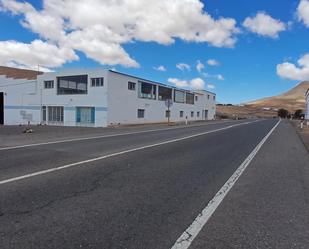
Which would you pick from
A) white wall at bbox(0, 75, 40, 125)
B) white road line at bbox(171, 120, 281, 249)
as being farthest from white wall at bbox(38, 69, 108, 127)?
white road line at bbox(171, 120, 281, 249)

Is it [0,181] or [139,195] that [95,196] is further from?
[0,181]

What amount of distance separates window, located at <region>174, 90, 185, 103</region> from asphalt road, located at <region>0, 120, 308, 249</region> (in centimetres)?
5224

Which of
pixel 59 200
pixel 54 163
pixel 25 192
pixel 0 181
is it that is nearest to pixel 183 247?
pixel 59 200

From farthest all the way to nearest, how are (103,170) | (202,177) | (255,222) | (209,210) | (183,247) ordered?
1. (103,170)
2. (202,177)
3. (209,210)
4. (255,222)
5. (183,247)

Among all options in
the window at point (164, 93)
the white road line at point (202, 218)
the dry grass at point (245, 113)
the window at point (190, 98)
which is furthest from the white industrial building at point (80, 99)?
the dry grass at point (245, 113)

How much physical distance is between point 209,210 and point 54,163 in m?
5.49

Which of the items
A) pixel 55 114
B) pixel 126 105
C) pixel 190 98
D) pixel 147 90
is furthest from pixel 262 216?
pixel 190 98

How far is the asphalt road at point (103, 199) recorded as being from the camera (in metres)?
4.00

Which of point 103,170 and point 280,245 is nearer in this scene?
point 280,245

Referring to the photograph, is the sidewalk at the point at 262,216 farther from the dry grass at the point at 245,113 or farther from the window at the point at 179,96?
the dry grass at the point at 245,113

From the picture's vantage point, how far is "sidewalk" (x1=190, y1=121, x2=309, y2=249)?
13.2 ft

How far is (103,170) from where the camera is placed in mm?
8320

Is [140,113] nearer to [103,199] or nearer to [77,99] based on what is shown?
[77,99]

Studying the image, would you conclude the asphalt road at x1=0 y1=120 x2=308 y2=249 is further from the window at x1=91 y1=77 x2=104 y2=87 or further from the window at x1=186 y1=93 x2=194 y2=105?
the window at x1=186 y1=93 x2=194 y2=105
